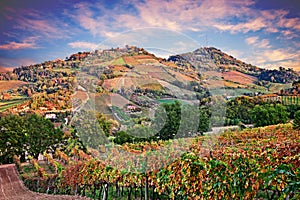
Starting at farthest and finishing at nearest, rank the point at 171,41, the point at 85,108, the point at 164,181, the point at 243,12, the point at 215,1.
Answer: the point at 243,12 → the point at 215,1 → the point at 85,108 → the point at 171,41 → the point at 164,181

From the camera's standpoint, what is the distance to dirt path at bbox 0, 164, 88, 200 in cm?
625

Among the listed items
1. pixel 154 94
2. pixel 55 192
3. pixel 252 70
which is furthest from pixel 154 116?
pixel 252 70

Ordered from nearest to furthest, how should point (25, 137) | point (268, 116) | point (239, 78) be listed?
1. point (25, 137)
2. point (268, 116)
3. point (239, 78)

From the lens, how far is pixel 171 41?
408 cm

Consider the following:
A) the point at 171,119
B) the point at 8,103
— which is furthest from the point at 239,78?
the point at 8,103

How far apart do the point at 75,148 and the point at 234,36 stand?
829cm

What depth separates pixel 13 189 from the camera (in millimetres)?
7242

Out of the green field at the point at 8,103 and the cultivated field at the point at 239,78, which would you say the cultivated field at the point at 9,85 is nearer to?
the green field at the point at 8,103

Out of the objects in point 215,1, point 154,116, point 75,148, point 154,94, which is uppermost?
point 215,1

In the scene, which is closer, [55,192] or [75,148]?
[55,192]

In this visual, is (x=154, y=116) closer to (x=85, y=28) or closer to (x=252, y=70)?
(x=85, y=28)

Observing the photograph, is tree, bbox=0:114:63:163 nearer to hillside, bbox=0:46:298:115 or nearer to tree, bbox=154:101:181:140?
hillside, bbox=0:46:298:115

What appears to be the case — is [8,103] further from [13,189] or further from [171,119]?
[171,119]

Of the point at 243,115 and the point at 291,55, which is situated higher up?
the point at 291,55
